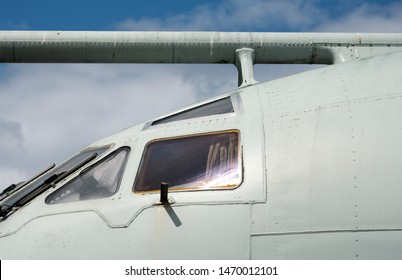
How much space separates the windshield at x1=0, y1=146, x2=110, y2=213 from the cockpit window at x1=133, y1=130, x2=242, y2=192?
0.81 meters

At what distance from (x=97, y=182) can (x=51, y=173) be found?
1.02m

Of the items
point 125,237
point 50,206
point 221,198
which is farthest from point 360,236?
point 50,206

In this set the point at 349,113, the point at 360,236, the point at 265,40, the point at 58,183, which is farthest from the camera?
the point at 265,40

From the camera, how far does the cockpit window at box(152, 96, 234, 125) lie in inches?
253

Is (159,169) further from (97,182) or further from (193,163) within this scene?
(97,182)

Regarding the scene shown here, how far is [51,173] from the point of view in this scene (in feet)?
22.1

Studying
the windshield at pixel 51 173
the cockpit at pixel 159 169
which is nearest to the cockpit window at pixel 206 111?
the cockpit at pixel 159 169

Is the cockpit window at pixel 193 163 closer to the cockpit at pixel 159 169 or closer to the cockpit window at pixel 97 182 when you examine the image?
the cockpit at pixel 159 169

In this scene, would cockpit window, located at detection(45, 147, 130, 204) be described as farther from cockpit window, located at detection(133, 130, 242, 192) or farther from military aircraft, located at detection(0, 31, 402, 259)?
cockpit window, located at detection(133, 130, 242, 192)

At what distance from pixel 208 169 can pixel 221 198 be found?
1.52 ft

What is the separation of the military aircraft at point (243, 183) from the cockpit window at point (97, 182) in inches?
0.6
